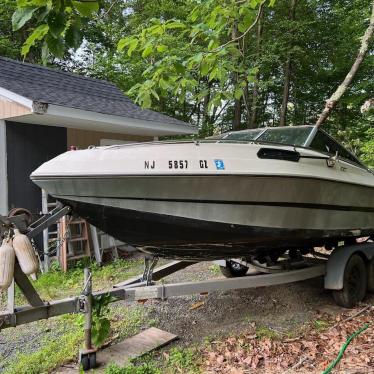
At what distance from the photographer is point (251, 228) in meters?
3.92

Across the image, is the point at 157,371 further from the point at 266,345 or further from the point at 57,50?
the point at 57,50

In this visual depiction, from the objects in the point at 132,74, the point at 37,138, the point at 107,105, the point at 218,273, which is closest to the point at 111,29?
the point at 132,74

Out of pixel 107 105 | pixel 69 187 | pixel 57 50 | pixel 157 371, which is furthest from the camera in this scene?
pixel 107 105

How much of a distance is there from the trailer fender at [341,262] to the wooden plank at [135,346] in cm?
201

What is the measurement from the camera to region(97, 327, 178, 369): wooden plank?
3717 millimetres

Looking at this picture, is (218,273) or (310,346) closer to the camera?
(310,346)

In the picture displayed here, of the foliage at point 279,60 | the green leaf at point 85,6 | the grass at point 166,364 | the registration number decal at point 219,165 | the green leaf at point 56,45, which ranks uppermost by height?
the foliage at point 279,60

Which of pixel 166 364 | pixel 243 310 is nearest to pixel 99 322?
pixel 166 364

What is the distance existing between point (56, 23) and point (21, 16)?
0.19 meters

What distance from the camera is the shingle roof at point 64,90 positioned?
748cm

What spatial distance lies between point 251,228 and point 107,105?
599 cm

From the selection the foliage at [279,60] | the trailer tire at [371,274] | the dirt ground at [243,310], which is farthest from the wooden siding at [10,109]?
the trailer tire at [371,274]

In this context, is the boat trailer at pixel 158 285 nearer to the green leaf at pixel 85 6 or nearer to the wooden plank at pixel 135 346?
the wooden plank at pixel 135 346

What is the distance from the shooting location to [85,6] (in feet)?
7.68
